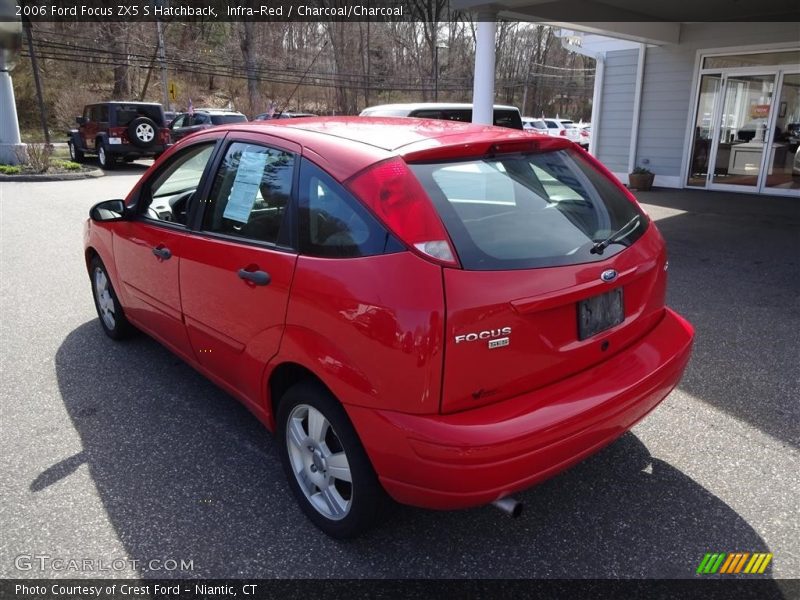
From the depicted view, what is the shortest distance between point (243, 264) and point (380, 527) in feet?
4.26

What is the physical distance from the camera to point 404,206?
7.07ft

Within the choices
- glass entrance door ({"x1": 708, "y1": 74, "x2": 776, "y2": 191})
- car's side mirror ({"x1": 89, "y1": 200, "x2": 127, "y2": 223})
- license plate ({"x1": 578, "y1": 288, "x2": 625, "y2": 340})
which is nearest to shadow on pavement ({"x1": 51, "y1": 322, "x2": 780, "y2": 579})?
license plate ({"x1": 578, "y1": 288, "x2": 625, "y2": 340})

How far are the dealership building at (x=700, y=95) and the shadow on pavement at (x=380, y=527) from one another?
8.92 meters

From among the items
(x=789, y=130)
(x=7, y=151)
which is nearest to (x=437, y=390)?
(x=789, y=130)

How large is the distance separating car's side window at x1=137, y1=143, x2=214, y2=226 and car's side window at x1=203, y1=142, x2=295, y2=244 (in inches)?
12.2

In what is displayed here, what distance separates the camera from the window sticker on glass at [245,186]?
111 inches

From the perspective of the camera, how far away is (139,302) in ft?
12.7

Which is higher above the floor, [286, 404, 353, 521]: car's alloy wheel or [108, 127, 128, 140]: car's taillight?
[108, 127, 128, 140]: car's taillight

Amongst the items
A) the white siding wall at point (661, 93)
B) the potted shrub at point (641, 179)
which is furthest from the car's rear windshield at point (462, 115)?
the white siding wall at point (661, 93)

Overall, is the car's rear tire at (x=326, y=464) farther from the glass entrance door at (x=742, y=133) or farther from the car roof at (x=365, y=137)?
the glass entrance door at (x=742, y=133)

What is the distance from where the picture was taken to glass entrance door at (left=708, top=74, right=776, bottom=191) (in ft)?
39.6

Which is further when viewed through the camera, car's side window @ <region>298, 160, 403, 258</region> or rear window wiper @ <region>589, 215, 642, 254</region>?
rear window wiper @ <region>589, 215, 642, 254</region>

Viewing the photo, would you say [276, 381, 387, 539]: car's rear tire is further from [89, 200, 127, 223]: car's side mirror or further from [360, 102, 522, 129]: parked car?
[360, 102, 522, 129]: parked car

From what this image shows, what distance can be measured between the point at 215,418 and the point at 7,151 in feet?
58.1
